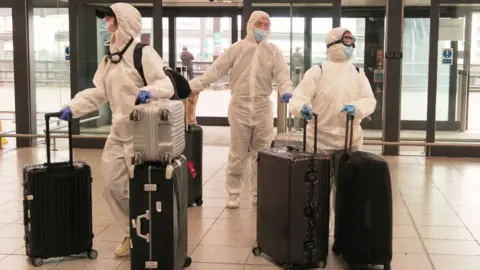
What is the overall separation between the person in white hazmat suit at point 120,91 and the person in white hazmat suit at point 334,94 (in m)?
0.98

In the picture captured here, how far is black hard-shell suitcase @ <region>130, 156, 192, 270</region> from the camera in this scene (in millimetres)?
3254

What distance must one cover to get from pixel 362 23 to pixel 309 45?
100cm

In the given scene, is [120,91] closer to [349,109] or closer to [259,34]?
[349,109]

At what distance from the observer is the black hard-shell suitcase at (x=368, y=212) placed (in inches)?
137

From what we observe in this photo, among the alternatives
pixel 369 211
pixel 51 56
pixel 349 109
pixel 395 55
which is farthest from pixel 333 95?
pixel 51 56

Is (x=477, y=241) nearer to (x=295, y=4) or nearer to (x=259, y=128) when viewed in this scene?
(x=259, y=128)

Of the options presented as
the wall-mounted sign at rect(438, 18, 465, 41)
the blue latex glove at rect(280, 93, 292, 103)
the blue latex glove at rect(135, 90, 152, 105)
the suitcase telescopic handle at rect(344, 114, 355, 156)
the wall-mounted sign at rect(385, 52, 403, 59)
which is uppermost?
the wall-mounted sign at rect(438, 18, 465, 41)

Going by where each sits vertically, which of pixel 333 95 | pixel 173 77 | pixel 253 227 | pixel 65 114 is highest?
pixel 173 77

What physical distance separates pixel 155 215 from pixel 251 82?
81.3 inches

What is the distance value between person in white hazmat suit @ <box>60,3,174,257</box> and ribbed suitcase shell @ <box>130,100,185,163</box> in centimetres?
34

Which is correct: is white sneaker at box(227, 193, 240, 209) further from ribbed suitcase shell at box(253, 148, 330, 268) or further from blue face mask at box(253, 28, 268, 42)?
ribbed suitcase shell at box(253, 148, 330, 268)

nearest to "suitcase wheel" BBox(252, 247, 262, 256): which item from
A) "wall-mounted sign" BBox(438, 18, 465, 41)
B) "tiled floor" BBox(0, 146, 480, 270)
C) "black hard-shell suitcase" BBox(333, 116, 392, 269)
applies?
"tiled floor" BBox(0, 146, 480, 270)

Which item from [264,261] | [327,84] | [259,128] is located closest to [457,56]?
[259,128]

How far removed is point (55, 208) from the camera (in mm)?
3709
